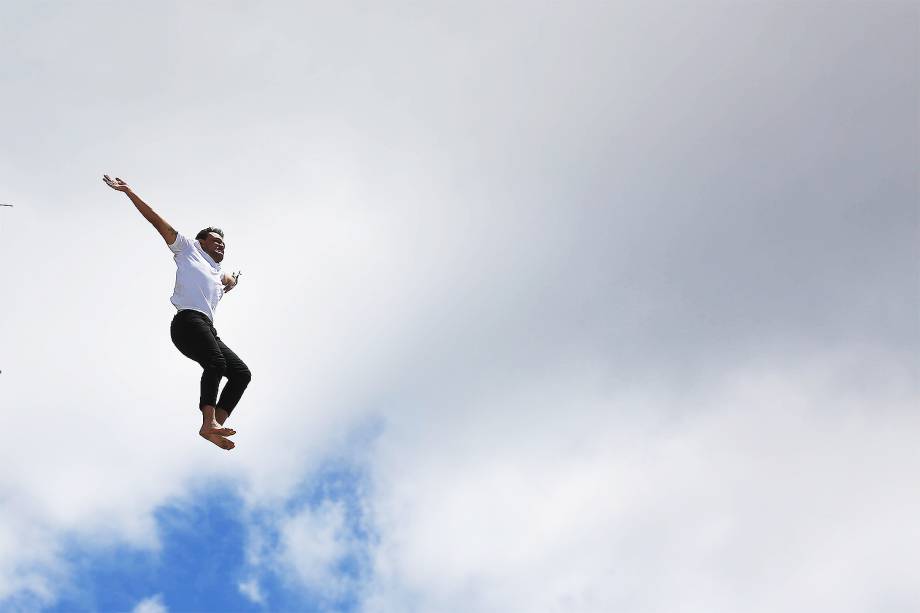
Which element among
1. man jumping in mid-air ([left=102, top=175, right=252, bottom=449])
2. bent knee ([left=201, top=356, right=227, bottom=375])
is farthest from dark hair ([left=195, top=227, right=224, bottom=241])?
bent knee ([left=201, top=356, right=227, bottom=375])

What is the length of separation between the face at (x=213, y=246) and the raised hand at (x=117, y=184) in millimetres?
1515

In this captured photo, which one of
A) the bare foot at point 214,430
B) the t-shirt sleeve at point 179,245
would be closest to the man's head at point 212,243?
the t-shirt sleeve at point 179,245

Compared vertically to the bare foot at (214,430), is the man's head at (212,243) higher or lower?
higher

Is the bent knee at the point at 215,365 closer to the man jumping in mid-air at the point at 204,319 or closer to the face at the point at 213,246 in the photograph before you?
the man jumping in mid-air at the point at 204,319

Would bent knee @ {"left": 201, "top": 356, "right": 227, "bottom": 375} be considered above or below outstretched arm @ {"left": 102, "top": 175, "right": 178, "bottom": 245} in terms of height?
below

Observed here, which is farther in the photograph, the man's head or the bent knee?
the man's head

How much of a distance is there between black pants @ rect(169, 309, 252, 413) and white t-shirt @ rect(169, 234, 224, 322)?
0.14 m

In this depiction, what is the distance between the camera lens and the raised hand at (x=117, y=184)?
14.0 metres

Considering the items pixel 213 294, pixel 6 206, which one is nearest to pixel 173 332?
pixel 213 294

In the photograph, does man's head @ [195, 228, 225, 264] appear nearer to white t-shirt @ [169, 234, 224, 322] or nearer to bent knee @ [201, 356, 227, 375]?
white t-shirt @ [169, 234, 224, 322]

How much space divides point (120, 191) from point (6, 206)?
4583mm

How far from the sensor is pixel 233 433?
14.3 metres

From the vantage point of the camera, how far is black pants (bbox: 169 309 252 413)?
47.1 feet

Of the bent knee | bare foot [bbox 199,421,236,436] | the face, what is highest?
the face
